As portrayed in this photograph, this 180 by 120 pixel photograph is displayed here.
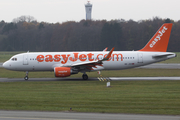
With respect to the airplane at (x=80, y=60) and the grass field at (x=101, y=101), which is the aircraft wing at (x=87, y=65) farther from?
the grass field at (x=101, y=101)

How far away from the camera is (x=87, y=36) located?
8481 cm

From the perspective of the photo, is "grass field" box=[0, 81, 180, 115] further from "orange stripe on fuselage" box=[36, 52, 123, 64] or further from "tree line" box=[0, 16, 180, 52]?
"tree line" box=[0, 16, 180, 52]

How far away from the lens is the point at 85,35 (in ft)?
279

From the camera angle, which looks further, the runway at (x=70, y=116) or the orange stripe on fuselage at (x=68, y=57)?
the orange stripe on fuselage at (x=68, y=57)

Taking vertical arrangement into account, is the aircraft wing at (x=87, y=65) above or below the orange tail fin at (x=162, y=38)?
below

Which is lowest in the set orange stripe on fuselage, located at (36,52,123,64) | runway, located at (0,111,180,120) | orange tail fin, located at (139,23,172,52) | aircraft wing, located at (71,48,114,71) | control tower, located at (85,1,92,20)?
runway, located at (0,111,180,120)

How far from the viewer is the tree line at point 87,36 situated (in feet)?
267

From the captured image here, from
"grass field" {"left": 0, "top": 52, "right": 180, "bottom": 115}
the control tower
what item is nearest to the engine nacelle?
"grass field" {"left": 0, "top": 52, "right": 180, "bottom": 115}

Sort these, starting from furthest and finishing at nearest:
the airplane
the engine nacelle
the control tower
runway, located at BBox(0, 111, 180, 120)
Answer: the control tower
the airplane
the engine nacelle
runway, located at BBox(0, 111, 180, 120)

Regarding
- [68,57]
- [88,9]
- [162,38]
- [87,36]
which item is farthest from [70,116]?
[88,9]

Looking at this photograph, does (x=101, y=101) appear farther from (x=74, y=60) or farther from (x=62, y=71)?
(x=74, y=60)

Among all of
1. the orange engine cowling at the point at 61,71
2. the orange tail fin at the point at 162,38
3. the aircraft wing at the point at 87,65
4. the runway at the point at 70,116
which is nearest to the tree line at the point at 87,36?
the orange tail fin at the point at 162,38

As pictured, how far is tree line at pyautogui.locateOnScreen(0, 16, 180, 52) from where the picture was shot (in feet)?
267

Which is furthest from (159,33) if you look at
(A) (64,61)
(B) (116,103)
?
(B) (116,103)
